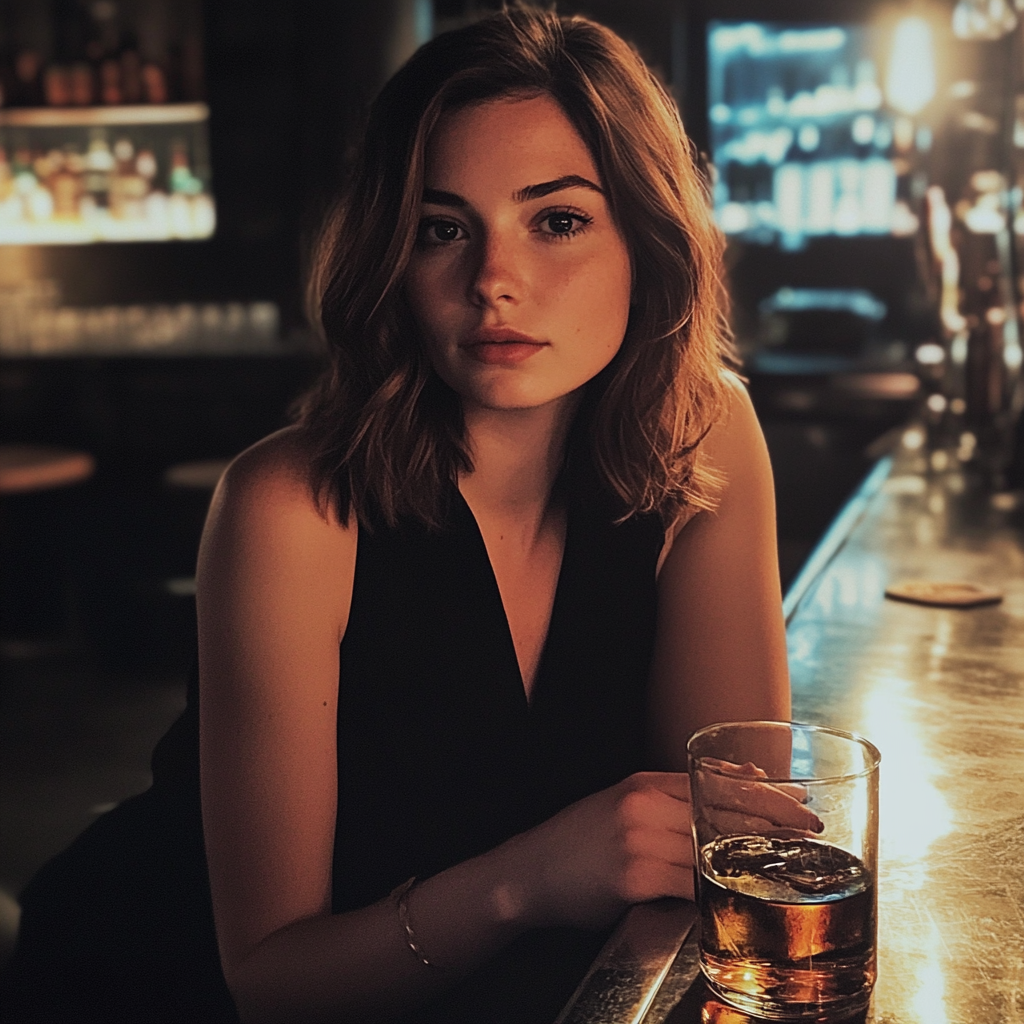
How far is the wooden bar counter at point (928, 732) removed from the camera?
737 mm

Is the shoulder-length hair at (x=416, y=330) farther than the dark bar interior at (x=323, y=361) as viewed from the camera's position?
No

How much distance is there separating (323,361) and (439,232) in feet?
1.88

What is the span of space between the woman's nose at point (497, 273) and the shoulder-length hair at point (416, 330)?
0.08 meters

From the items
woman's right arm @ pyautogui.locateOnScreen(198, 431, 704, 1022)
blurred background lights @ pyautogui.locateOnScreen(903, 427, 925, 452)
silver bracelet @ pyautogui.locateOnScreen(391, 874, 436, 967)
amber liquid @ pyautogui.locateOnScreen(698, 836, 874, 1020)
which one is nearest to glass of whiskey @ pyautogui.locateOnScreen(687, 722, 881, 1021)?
amber liquid @ pyautogui.locateOnScreen(698, 836, 874, 1020)

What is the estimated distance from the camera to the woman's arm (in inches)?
51.3

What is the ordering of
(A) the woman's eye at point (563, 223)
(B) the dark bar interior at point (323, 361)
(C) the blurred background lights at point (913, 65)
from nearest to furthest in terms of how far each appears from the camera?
(A) the woman's eye at point (563, 223) → (B) the dark bar interior at point (323, 361) → (C) the blurred background lights at point (913, 65)

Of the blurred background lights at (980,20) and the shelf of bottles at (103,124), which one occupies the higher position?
the shelf of bottles at (103,124)

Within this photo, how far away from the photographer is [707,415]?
1.51m

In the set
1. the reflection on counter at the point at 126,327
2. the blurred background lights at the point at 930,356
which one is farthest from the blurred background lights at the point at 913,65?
the reflection on counter at the point at 126,327

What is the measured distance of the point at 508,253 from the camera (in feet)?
4.05

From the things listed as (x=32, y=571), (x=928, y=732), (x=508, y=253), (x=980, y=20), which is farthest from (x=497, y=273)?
(x=32, y=571)

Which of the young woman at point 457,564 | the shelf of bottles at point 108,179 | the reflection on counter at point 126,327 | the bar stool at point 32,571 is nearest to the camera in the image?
the young woman at point 457,564

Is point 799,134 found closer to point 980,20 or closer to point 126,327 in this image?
point 126,327

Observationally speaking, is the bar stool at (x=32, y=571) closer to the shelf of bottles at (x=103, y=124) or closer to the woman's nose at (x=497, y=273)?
the shelf of bottles at (x=103, y=124)
